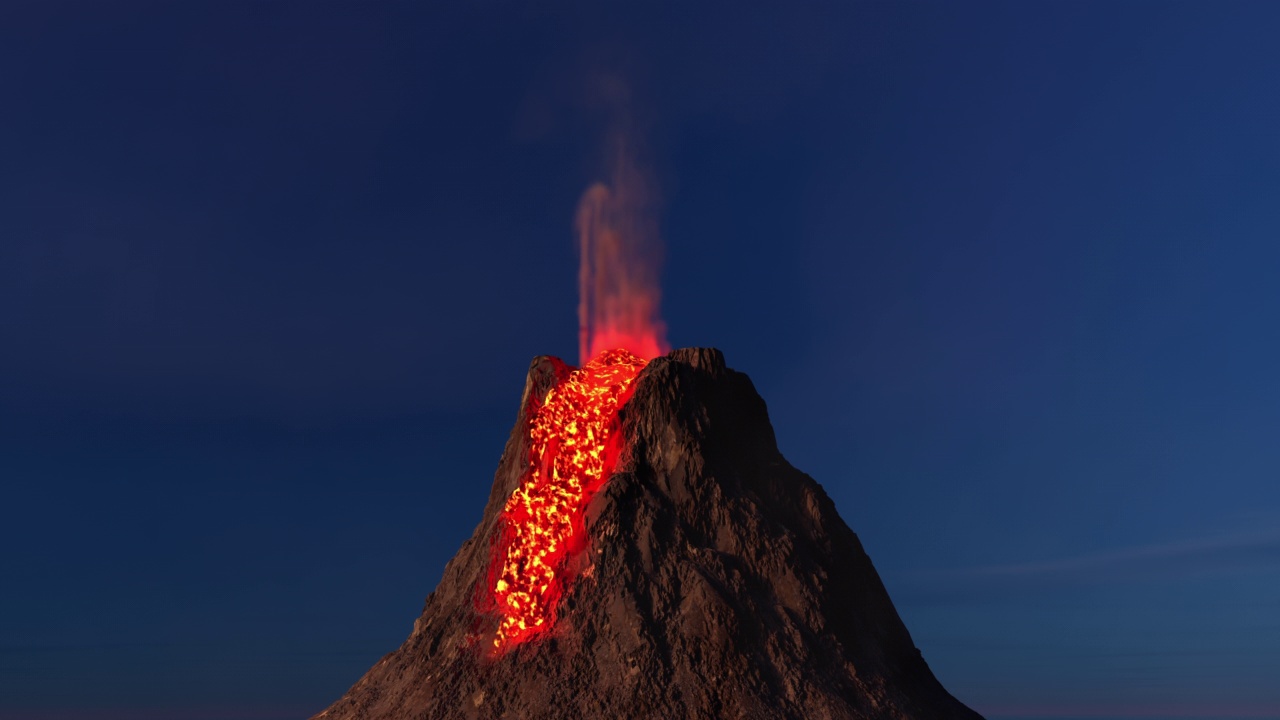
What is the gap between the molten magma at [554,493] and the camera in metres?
62.4

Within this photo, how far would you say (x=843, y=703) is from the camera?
57812mm

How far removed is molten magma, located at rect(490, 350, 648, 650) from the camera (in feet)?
205

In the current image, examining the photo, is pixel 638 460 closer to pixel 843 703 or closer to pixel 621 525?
pixel 621 525

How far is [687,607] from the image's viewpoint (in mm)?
59312

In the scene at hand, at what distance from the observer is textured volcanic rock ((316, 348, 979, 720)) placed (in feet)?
187

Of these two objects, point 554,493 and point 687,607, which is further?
point 554,493

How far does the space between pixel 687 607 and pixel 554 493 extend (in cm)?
1169

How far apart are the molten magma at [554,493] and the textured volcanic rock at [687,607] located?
3.23 feet

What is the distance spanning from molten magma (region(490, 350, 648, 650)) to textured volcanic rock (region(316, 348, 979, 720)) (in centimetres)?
98

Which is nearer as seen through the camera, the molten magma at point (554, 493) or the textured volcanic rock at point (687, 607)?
the textured volcanic rock at point (687, 607)

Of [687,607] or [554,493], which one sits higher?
[554,493]

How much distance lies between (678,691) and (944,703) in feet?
62.2

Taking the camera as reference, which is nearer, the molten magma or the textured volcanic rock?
the textured volcanic rock

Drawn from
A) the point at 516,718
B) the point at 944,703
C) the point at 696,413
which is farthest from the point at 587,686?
the point at 944,703
